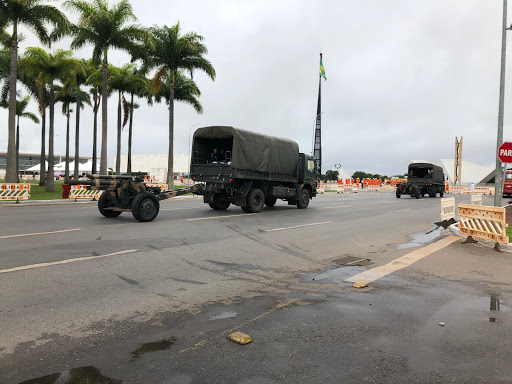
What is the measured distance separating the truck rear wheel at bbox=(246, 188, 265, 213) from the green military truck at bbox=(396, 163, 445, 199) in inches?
875

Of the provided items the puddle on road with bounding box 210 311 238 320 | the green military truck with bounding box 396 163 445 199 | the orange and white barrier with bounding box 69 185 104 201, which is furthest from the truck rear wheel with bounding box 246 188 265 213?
the green military truck with bounding box 396 163 445 199

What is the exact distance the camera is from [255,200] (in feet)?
53.1

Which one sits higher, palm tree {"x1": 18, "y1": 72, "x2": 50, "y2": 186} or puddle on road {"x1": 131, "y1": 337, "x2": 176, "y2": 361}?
palm tree {"x1": 18, "y1": 72, "x2": 50, "y2": 186}

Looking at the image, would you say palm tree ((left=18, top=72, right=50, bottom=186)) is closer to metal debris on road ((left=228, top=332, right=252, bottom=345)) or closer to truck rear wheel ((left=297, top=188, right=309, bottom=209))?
truck rear wheel ((left=297, top=188, right=309, bottom=209))

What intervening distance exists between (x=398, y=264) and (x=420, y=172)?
31231mm

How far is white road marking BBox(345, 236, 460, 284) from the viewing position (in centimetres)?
641

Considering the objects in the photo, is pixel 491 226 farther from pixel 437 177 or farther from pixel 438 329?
pixel 437 177

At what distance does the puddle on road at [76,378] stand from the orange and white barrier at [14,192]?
20.5m

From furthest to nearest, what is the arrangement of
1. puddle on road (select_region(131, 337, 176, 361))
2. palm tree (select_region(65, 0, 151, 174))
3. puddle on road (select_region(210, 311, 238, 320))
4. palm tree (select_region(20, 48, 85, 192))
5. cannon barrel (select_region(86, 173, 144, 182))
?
palm tree (select_region(20, 48, 85, 192)) < palm tree (select_region(65, 0, 151, 174)) < cannon barrel (select_region(86, 173, 144, 182)) < puddle on road (select_region(210, 311, 238, 320)) < puddle on road (select_region(131, 337, 176, 361))

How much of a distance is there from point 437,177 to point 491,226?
29133 millimetres

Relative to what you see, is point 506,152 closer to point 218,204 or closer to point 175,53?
point 218,204

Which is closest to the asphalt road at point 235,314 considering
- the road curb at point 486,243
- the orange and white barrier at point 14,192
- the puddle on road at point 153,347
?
the puddle on road at point 153,347

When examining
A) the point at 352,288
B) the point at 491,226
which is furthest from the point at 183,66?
the point at 352,288

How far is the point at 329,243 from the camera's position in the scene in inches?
382
